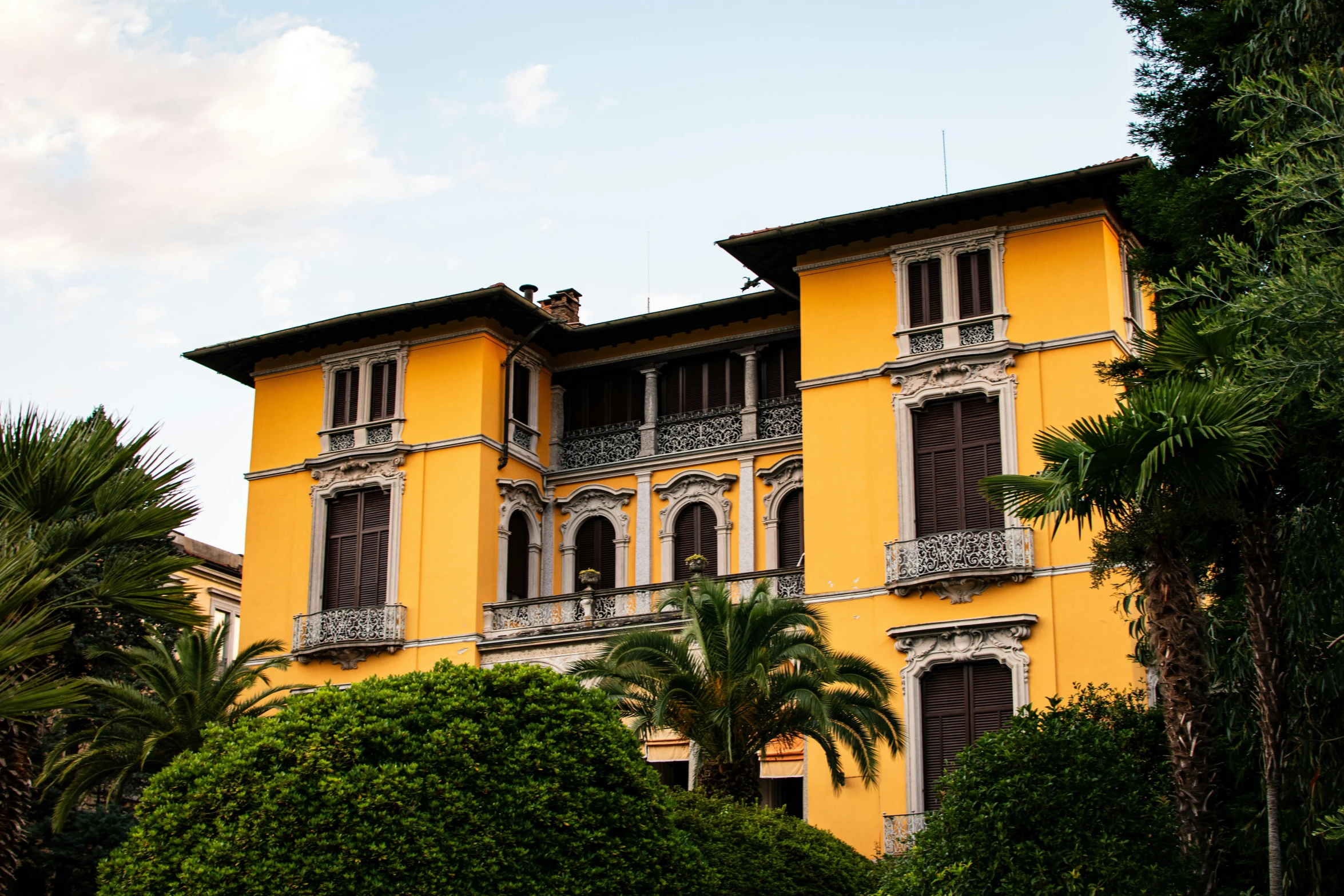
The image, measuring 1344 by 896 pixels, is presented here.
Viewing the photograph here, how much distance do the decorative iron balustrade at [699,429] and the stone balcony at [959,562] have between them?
18.9 feet

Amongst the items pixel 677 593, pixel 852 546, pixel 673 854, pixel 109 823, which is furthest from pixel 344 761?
pixel 852 546

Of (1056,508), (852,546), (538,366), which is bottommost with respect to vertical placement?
(1056,508)

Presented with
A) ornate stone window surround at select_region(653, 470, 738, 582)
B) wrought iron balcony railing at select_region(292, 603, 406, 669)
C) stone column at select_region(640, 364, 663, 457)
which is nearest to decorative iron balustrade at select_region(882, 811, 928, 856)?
ornate stone window surround at select_region(653, 470, 738, 582)

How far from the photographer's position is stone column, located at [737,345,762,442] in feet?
98.5

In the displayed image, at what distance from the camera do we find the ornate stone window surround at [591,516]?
30.7 metres

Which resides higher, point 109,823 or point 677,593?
point 677,593

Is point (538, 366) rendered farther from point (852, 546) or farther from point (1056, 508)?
→ point (1056, 508)

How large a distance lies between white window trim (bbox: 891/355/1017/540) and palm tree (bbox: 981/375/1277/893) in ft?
33.4

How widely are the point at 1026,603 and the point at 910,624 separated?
187 cm

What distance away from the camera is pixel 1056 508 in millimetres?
14648

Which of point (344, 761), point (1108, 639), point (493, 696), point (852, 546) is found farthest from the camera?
point (852, 546)

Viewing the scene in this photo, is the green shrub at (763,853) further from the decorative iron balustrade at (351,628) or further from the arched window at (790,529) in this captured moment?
the decorative iron balustrade at (351,628)

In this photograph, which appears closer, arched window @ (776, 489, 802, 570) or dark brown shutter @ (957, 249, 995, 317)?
dark brown shutter @ (957, 249, 995, 317)

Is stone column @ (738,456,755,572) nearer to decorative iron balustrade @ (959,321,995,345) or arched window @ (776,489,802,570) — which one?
arched window @ (776,489,802,570)
